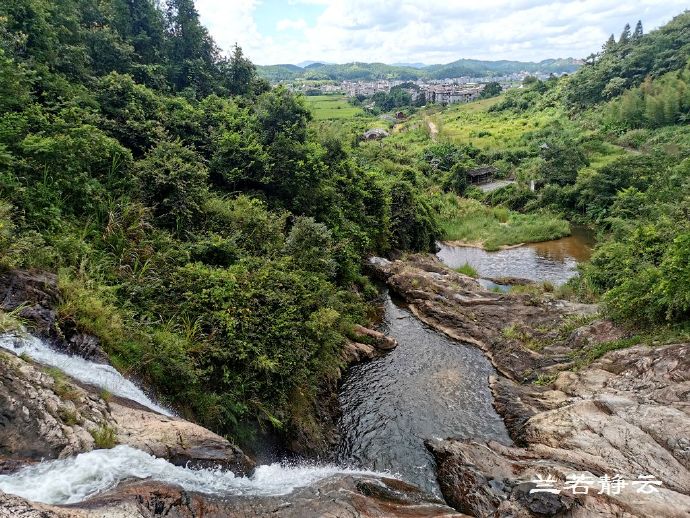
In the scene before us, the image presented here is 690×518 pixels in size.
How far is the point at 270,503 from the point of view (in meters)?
8.05

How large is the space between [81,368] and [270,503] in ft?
16.3

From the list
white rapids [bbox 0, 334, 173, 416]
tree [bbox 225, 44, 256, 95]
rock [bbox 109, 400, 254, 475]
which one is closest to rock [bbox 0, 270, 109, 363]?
white rapids [bbox 0, 334, 173, 416]

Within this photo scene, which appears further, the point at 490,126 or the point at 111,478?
the point at 490,126

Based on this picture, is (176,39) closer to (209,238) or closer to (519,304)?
(209,238)

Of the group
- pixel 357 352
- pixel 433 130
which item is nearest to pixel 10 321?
pixel 357 352

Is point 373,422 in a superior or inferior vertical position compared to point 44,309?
inferior

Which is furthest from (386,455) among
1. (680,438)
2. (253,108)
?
(253,108)

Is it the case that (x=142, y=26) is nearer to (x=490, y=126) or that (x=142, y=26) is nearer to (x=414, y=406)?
(x=414, y=406)

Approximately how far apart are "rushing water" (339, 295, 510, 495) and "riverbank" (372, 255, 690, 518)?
675mm

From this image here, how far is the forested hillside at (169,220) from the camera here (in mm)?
11219

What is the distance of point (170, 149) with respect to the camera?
18.0m

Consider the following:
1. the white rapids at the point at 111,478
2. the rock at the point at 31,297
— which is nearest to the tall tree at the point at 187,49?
the rock at the point at 31,297

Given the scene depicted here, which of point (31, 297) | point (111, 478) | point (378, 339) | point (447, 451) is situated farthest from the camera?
point (378, 339)

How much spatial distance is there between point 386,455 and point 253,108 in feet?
69.7
